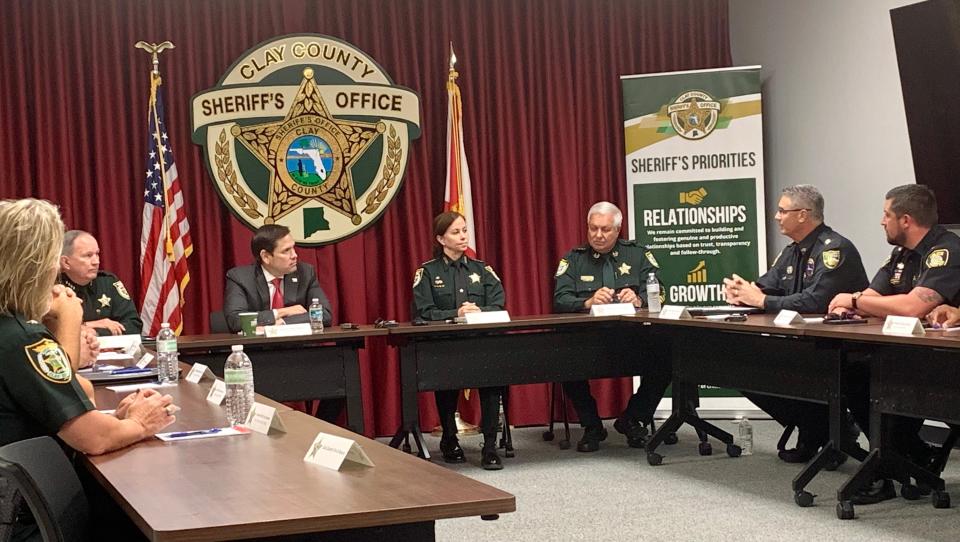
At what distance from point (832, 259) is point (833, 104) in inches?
71.3

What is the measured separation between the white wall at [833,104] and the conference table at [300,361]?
3.07 meters

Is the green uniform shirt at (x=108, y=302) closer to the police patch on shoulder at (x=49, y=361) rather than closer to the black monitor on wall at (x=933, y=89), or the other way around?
the police patch on shoulder at (x=49, y=361)

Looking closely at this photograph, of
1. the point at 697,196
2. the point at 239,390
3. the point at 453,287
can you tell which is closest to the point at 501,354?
the point at 453,287

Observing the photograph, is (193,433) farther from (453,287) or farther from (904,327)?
(453,287)

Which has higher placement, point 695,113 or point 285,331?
point 695,113

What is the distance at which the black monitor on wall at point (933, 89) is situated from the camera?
18.4ft

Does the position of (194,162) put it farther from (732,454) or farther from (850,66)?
(850,66)

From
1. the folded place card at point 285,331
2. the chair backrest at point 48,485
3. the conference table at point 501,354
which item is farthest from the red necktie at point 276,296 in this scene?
the chair backrest at point 48,485

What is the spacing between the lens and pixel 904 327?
4.00m

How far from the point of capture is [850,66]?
6.64 m

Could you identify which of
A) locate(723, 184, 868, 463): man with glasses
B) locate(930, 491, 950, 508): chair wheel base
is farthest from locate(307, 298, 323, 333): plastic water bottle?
locate(930, 491, 950, 508): chair wheel base

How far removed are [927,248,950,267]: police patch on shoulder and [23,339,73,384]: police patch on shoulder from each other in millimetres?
3512

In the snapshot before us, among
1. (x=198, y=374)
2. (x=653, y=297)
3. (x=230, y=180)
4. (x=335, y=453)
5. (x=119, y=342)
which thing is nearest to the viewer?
(x=335, y=453)

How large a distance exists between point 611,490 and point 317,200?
2937 mm
